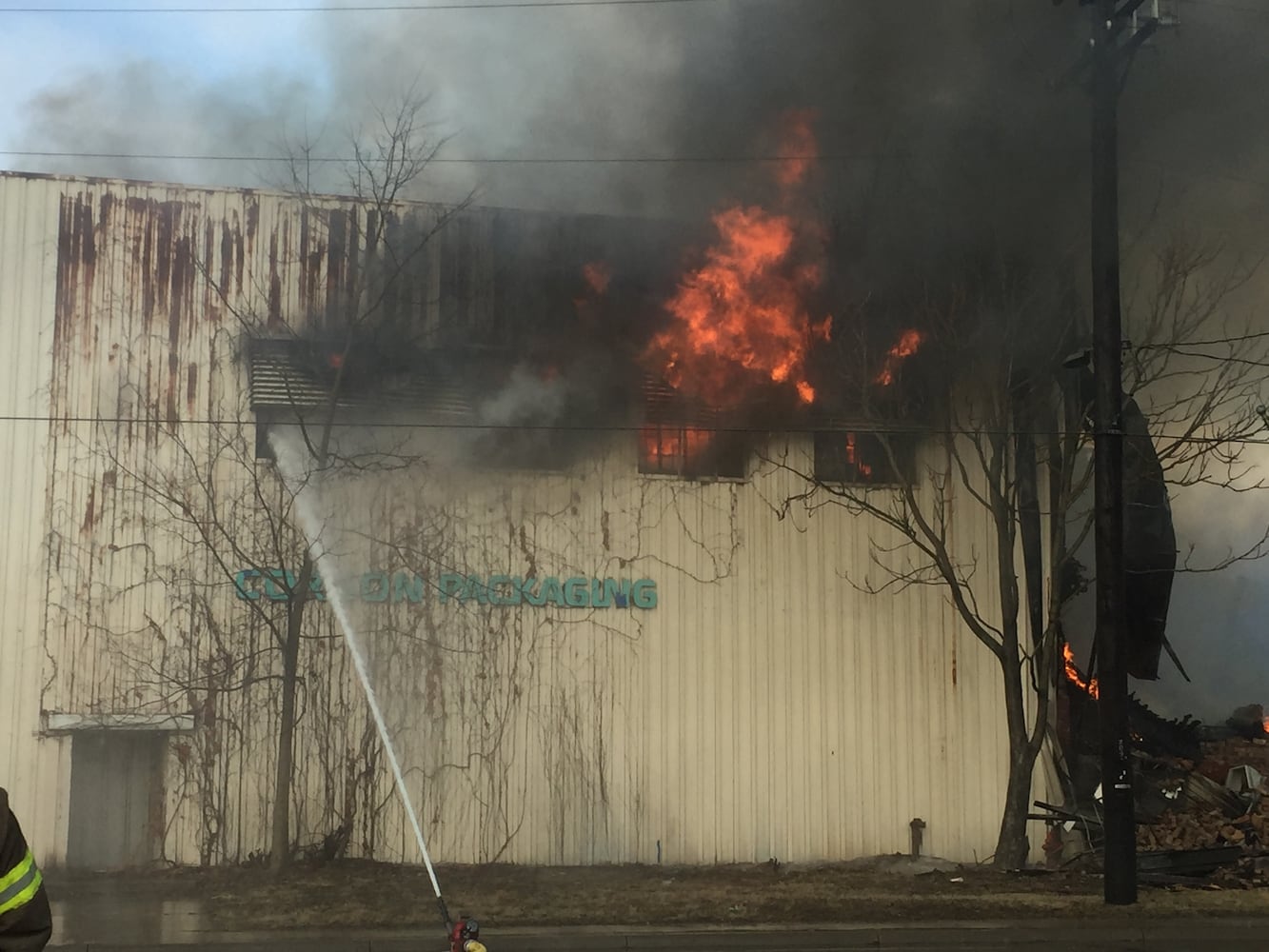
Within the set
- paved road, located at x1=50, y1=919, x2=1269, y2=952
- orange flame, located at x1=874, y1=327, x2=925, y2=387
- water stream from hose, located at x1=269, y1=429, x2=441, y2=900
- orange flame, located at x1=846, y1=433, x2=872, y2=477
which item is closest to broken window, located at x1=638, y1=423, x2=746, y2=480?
orange flame, located at x1=846, y1=433, x2=872, y2=477

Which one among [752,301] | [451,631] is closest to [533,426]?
[451,631]

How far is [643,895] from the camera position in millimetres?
9031

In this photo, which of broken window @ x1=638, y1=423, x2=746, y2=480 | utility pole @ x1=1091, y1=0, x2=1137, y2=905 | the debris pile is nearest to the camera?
utility pole @ x1=1091, y1=0, x2=1137, y2=905

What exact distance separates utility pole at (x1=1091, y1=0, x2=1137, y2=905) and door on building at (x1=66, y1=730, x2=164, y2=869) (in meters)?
8.40

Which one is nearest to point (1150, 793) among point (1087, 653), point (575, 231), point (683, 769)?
point (1087, 653)

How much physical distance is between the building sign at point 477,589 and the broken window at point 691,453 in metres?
1.20

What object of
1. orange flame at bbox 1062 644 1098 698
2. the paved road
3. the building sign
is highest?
the building sign

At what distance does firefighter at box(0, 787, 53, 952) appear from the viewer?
281 centimetres

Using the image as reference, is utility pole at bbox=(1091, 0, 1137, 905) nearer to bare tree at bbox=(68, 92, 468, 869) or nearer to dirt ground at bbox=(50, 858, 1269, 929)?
dirt ground at bbox=(50, 858, 1269, 929)

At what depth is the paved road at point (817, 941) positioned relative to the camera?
7.32 m

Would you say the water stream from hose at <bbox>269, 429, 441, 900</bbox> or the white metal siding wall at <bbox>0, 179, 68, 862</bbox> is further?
the water stream from hose at <bbox>269, 429, 441, 900</bbox>

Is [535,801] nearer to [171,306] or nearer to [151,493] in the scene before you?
[151,493]

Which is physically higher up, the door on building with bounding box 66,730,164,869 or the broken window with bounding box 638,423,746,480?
the broken window with bounding box 638,423,746,480

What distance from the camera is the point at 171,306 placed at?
34.3ft
